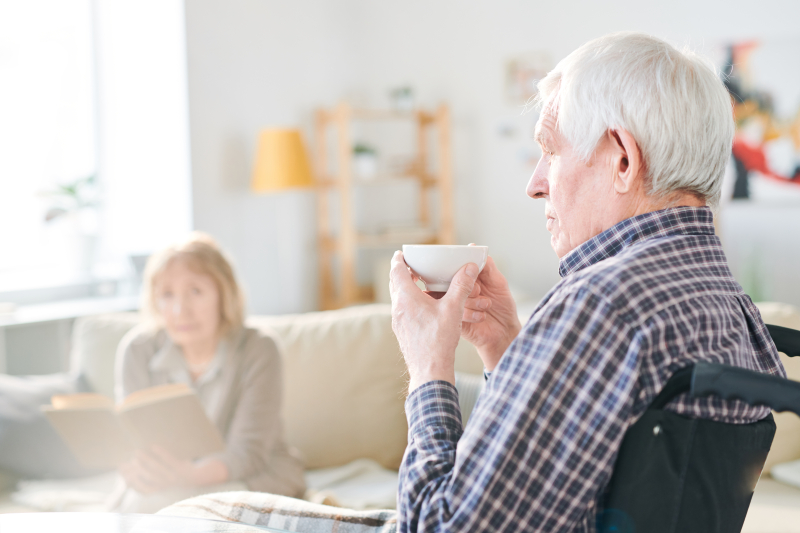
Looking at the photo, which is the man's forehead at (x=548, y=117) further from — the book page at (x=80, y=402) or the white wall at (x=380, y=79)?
the white wall at (x=380, y=79)

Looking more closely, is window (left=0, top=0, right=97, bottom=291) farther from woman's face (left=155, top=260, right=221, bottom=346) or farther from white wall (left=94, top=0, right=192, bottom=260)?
woman's face (left=155, top=260, right=221, bottom=346)

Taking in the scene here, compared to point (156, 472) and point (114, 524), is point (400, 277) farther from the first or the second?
point (156, 472)

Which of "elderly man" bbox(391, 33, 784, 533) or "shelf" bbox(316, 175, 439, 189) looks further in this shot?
"shelf" bbox(316, 175, 439, 189)

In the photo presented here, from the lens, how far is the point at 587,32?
396cm

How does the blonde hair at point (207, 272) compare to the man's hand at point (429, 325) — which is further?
the blonde hair at point (207, 272)

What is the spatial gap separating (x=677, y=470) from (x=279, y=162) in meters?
3.25

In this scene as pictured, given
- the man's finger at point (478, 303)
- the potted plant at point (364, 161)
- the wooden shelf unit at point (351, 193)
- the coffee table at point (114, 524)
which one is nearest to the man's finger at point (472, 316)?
the man's finger at point (478, 303)

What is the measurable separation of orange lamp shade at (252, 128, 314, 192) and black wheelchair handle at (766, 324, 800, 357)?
9.97 ft

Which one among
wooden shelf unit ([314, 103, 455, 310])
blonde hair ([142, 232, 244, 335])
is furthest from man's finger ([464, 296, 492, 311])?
wooden shelf unit ([314, 103, 455, 310])

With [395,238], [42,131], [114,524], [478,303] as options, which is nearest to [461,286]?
[478,303]

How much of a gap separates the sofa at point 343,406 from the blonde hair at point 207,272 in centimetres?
14

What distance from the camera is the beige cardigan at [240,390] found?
70.2 inches

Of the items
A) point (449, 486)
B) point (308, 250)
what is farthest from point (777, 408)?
point (308, 250)

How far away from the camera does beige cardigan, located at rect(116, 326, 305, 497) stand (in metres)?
1.78
